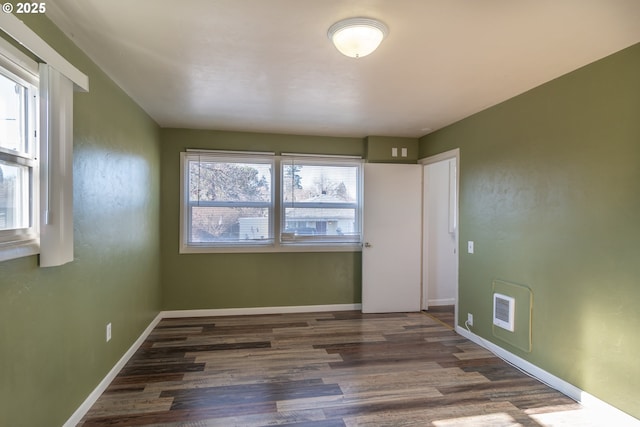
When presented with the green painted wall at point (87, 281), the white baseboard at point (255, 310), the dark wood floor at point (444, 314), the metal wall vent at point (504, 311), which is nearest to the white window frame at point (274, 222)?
the green painted wall at point (87, 281)

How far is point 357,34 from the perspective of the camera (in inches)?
72.8

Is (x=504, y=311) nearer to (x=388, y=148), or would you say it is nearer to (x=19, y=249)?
(x=388, y=148)

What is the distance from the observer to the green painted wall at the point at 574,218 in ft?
7.04

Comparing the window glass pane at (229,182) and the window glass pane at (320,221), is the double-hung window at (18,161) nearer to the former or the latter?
the window glass pane at (229,182)

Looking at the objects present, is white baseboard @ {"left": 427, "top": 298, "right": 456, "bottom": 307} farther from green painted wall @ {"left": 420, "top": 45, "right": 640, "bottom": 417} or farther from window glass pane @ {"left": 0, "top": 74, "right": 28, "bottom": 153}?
window glass pane @ {"left": 0, "top": 74, "right": 28, "bottom": 153}

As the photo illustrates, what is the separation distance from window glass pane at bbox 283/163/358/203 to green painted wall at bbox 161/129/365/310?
0.25 meters

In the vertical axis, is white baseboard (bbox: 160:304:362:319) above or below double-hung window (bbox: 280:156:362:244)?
below

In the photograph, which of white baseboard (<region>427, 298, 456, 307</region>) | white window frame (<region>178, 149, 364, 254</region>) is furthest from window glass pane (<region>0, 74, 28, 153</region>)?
white baseboard (<region>427, 298, 456, 307</region>)

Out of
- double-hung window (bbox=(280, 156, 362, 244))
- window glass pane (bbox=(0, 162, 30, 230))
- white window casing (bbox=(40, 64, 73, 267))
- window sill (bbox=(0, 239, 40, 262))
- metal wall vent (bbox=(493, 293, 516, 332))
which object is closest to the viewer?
window sill (bbox=(0, 239, 40, 262))

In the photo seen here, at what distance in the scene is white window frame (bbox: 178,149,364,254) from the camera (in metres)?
4.27

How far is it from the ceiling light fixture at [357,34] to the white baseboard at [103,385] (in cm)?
278

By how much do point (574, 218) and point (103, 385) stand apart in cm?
374

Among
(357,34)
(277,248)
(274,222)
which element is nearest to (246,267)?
(277,248)

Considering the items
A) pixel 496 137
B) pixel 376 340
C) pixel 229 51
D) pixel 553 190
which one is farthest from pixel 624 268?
pixel 229 51
